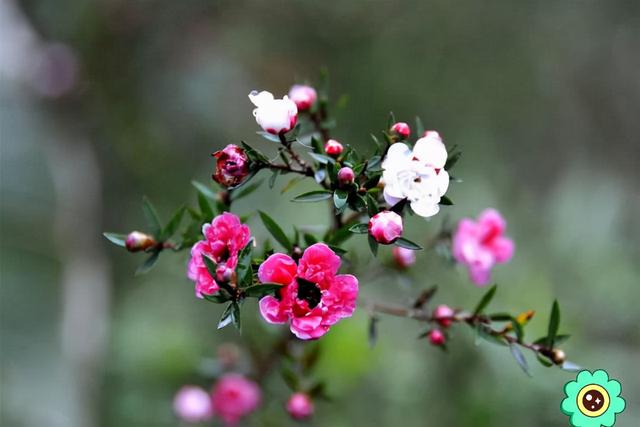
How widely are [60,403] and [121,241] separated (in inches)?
55.1

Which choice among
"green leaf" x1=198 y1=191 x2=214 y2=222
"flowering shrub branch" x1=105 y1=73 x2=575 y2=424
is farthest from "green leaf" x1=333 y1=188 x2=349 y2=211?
"green leaf" x1=198 y1=191 x2=214 y2=222

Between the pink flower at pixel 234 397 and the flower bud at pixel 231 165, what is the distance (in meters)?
0.68

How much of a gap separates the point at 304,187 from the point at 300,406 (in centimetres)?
109

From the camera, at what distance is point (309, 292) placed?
2.81 feet

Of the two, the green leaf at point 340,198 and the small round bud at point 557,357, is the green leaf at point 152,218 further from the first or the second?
the small round bud at point 557,357

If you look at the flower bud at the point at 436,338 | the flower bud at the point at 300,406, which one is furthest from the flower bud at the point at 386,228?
the flower bud at the point at 300,406

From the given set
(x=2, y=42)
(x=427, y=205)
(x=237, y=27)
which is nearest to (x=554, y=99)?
(x=237, y=27)

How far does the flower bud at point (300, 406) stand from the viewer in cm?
126

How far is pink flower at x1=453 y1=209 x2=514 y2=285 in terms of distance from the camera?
1105 mm

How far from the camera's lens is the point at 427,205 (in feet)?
2.72

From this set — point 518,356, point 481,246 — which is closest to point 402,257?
point 481,246

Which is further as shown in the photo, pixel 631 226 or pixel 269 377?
pixel 631 226

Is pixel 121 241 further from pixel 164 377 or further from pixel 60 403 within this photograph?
pixel 60 403

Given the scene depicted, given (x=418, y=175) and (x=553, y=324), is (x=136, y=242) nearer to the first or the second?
(x=418, y=175)
